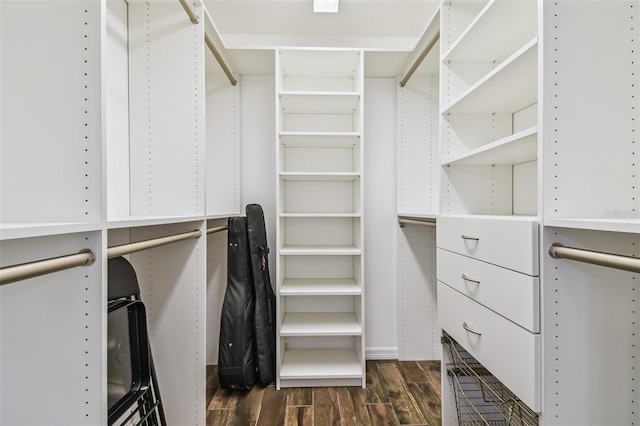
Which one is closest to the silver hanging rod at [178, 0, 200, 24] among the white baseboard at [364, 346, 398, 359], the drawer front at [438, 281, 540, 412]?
the drawer front at [438, 281, 540, 412]

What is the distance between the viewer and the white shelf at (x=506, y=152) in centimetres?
100

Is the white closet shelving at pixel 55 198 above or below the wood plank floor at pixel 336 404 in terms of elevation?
above

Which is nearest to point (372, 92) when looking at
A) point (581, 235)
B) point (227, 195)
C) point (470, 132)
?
point (470, 132)

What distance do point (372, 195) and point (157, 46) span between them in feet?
5.12

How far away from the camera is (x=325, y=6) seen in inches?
72.8

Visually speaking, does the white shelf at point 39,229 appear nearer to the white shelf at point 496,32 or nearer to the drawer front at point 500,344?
the drawer front at point 500,344

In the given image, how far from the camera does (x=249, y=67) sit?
213cm

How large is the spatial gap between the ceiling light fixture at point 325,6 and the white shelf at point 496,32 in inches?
30.2

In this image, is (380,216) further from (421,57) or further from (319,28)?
(319,28)

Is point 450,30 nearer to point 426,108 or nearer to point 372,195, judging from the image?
point 426,108

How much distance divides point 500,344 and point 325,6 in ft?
6.27

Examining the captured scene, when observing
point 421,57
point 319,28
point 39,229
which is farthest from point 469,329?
point 319,28

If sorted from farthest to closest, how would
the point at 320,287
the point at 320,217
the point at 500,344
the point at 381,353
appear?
the point at 381,353 → the point at 320,217 → the point at 320,287 → the point at 500,344

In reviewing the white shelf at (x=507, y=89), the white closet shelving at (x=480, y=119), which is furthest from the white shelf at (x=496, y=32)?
the white shelf at (x=507, y=89)
